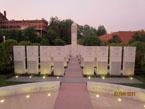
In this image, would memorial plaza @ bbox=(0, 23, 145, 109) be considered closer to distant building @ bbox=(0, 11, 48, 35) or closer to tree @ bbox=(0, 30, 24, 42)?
tree @ bbox=(0, 30, 24, 42)

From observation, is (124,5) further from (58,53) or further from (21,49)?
(21,49)

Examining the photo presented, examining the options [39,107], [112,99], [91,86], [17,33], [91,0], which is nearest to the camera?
[39,107]

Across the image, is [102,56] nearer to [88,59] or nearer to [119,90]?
[88,59]

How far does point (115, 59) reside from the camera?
27.7ft

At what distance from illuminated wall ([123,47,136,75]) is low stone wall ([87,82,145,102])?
3302 millimetres

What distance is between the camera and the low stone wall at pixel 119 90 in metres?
5.04

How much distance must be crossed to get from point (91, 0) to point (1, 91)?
52.5 ft

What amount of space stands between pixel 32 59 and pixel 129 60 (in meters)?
7.45

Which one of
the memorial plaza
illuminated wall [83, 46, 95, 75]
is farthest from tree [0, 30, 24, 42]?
illuminated wall [83, 46, 95, 75]

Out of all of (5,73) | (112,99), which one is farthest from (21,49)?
(112,99)

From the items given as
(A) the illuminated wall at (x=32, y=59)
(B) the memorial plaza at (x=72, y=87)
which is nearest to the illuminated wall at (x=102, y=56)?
(B) the memorial plaza at (x=72, y=87)

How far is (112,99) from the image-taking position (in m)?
5.01

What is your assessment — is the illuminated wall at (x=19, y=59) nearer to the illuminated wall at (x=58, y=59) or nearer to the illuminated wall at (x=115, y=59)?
the illuminated wall at (x=58, y=59)

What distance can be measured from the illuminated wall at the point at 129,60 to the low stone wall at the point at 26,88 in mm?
5443
